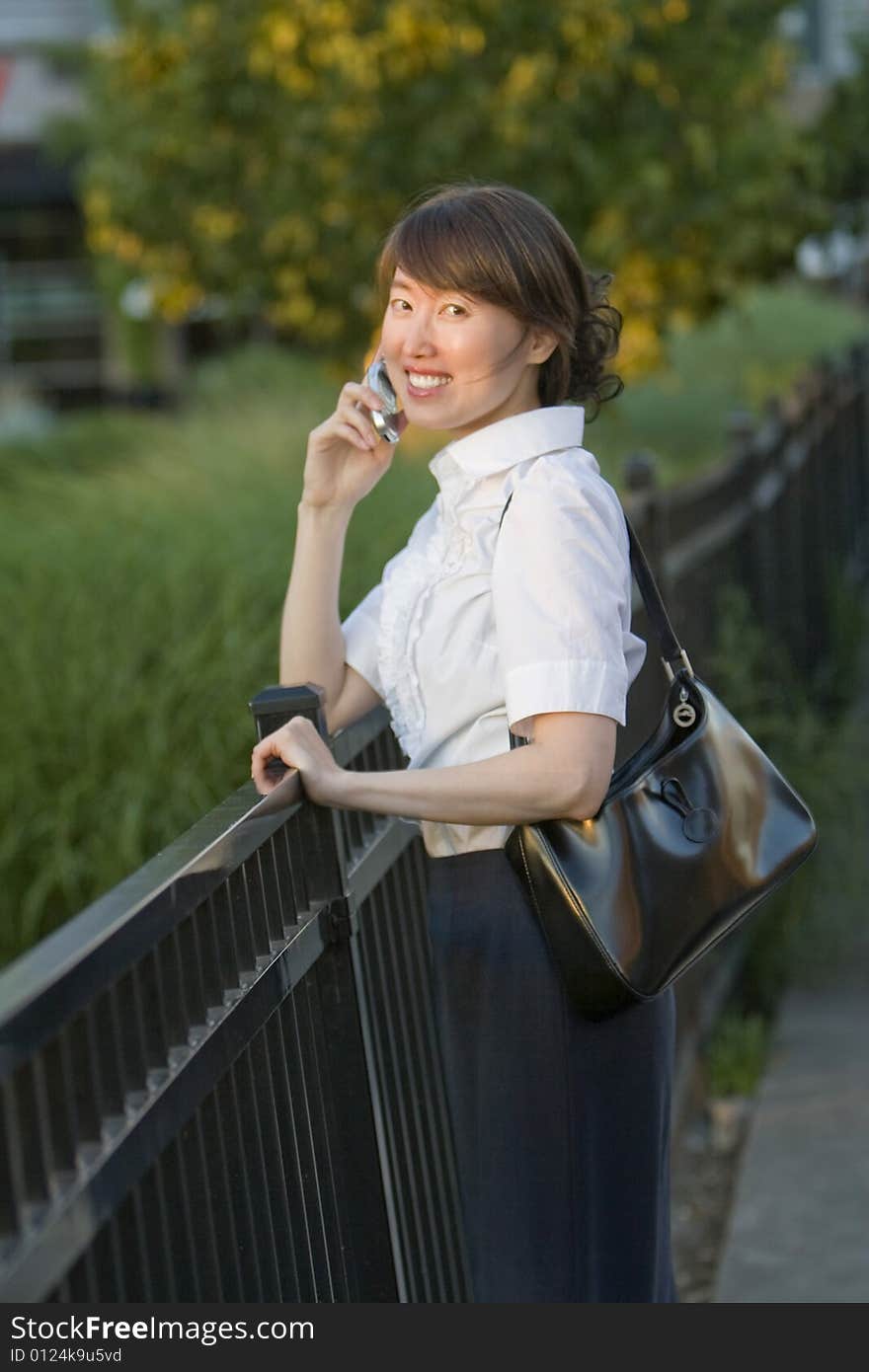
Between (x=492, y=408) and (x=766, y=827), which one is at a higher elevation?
(x=492, y=408)

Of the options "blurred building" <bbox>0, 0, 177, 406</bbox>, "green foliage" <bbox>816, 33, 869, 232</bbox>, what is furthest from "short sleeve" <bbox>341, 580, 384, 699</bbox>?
"blurred building" <bbox>0, 0, 177, 406</bbox>

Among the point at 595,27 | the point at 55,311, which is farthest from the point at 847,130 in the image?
the point at 55,311

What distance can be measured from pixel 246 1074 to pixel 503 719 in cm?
56

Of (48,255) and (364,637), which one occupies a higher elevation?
(48,255)

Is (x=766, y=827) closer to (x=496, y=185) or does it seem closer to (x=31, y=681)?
(x=496, y=185)

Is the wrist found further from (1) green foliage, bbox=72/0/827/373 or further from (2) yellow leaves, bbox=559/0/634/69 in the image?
(2) yellow leaves, bbox=559/0/634/69

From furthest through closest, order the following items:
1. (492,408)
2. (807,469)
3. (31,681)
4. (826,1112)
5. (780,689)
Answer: (807,469), (780,689), (31,681), (826,1112), (492,408)

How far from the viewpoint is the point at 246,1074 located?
6.62 ft

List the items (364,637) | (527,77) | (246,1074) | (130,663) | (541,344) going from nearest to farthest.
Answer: (246,1074)
(541,344)
(364,637)
(130,663)
(527,77)

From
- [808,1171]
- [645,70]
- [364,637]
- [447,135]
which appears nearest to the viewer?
[364,637]

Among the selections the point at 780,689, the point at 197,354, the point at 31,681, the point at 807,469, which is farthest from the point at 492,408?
the point at 197,354

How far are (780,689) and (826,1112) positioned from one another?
175 cm

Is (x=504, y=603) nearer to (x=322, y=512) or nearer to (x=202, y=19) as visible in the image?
(x=322, y=512)

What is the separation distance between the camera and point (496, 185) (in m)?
2.50
